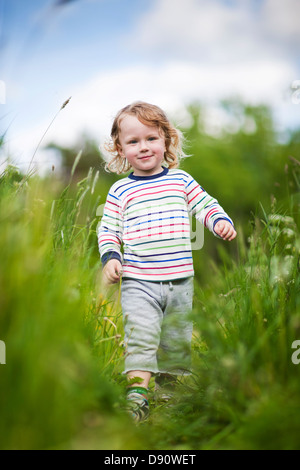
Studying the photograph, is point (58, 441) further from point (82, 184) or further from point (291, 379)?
point (82, 184)

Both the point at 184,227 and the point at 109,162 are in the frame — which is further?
the point at 109,162

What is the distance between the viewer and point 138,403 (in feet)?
6.95

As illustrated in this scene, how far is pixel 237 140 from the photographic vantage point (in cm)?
2580

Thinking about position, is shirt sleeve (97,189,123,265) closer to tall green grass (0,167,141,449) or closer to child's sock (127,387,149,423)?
child's sock (127,387,149,423)

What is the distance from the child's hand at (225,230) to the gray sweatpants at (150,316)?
336 millimetres

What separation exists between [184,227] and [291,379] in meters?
1.15

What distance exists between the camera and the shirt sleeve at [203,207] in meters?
2.57

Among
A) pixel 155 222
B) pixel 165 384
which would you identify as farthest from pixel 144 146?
pixel 165 384

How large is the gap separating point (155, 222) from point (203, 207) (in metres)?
0.30

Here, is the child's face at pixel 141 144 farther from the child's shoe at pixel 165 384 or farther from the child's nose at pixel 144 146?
the child's shoe at pixel 165 384

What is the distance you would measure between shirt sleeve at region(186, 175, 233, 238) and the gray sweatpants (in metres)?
0.35

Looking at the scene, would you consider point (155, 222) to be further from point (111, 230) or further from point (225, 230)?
point (225, 230)

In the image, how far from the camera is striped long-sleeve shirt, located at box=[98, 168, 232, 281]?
8.33 ft
